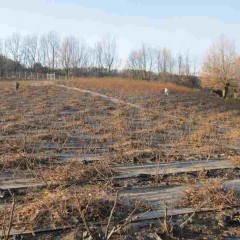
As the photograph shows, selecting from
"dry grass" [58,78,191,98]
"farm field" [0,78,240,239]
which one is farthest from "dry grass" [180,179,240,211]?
"dry grass" [58,78,191,98]

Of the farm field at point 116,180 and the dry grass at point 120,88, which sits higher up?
the dry grass at point 120,88

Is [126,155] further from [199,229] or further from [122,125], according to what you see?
[122,125]

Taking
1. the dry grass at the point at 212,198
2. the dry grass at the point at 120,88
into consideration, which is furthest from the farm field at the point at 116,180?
the dry grass at the point at 120,88

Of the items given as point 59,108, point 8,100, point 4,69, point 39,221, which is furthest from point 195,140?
point 4,69

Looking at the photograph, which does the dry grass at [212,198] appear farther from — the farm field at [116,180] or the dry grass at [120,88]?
the dry grass at [120,88]

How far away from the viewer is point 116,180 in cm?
586

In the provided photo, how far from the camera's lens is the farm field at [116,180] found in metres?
4.01

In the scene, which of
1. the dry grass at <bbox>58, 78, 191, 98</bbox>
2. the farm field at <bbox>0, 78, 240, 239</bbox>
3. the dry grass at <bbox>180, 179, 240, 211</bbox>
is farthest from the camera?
the dry grass at <bbox>58, 78, 191, 98</bbox>

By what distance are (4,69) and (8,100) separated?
34.6m

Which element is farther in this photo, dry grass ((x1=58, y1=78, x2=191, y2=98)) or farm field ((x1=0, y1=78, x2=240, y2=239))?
dry grass ((x1=58, y1=78, x2=191, y2=98))

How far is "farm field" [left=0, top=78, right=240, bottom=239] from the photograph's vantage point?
4.01 m

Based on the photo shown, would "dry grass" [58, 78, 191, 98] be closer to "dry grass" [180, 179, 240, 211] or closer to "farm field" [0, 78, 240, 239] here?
"farm field" [0, 78, 240, 239]

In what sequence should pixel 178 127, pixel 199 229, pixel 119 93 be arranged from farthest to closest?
pixel 119 93 < pixel 178 127 < pixel 199 229

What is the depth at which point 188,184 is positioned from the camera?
573cm
